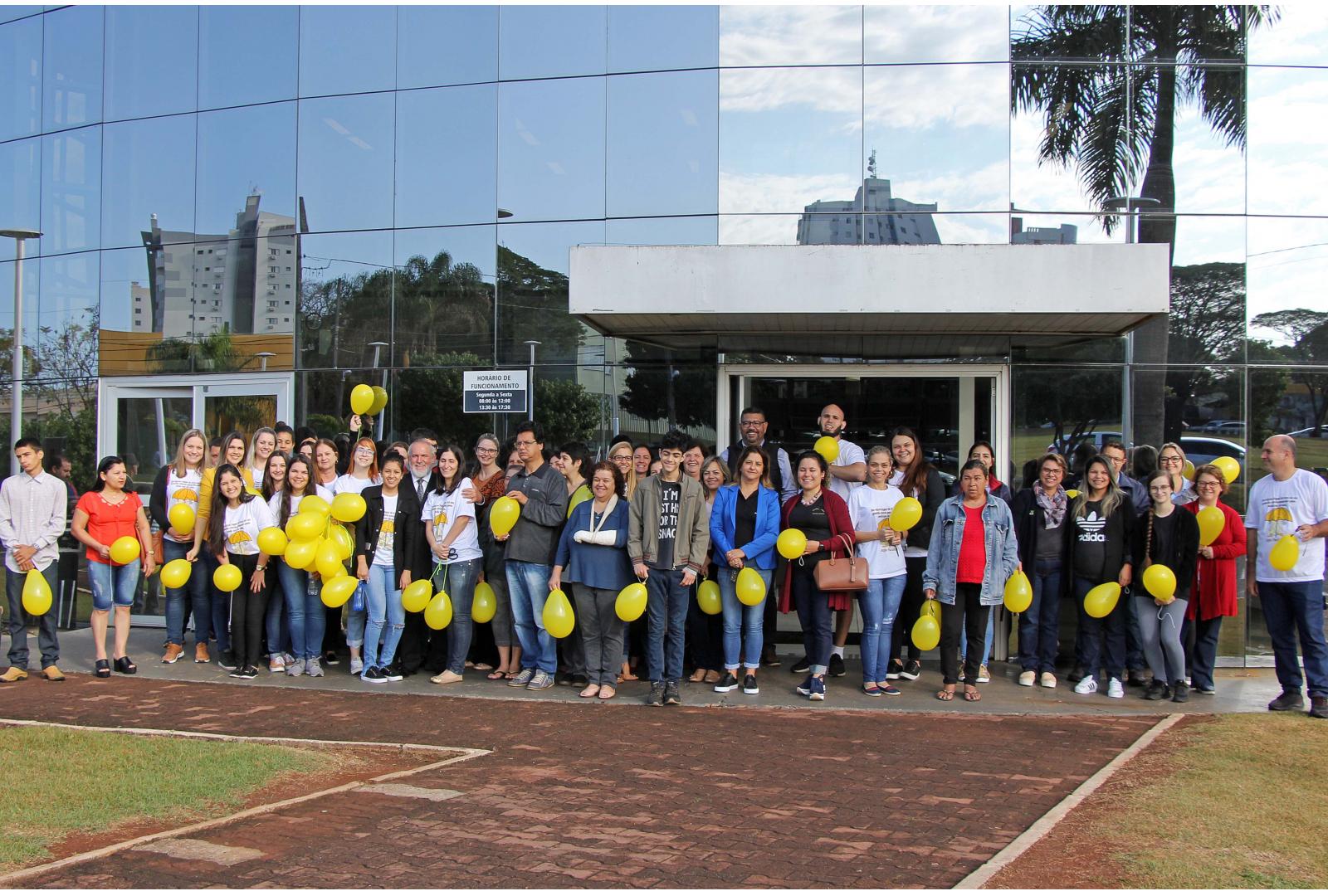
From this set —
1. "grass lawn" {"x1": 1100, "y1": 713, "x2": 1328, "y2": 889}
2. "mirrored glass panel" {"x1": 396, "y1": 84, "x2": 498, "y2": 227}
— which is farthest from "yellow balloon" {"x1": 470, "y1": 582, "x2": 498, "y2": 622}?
"grass lawn" {"x1": 1100, "y1": 713, "x2": 1328, "y2": 889}

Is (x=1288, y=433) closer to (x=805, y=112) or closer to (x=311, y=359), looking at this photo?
(x=805, y=112)

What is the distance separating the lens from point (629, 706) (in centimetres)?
820

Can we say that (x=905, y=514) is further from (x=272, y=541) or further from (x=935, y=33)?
(x=935, y=33)

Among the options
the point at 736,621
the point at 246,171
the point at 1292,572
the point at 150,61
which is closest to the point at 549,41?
the point at 246,171

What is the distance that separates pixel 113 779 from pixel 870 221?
8.02 meters

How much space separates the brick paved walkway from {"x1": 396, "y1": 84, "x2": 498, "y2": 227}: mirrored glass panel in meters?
5.48

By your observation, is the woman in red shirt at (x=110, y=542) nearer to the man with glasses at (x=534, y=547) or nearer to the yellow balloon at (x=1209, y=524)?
the man with glasses at (x=534, y=547)

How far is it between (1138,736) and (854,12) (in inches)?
287

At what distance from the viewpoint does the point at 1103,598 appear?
855cm

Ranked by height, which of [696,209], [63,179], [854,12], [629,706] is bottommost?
[629,706]

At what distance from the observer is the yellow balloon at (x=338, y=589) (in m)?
8.73

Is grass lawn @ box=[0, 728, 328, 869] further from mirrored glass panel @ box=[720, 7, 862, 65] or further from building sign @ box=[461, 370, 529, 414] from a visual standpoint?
mirrored glass panel @ box=[720, 7, 862, 65]

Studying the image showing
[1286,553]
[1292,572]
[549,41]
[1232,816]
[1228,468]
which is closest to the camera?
[1232,816]

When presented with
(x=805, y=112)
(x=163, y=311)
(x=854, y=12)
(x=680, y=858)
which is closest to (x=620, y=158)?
(x=805, y=112)
